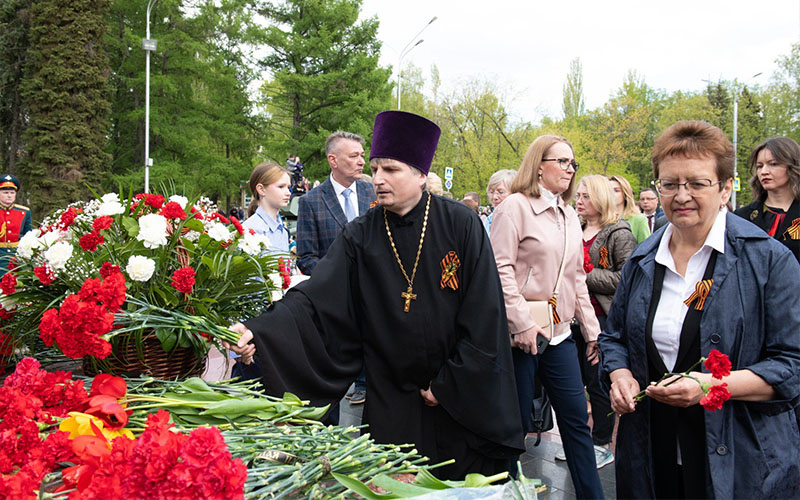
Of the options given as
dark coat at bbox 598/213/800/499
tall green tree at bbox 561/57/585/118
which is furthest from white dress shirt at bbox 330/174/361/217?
tall green tree at bbox 561/57/585/118

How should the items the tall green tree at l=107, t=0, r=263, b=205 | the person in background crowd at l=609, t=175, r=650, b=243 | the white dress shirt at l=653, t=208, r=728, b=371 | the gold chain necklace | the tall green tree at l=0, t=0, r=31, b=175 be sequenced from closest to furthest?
the white dress shirt at l=653, t=208, r=728, b=371 < the gold chain necklace < the person in background crowd at l=609, t=175, r=650, b=243 < the tall green tree at l=0, t=0, r=31, b=175 < the tall green tree at l=107, t=0, r=263, b=205

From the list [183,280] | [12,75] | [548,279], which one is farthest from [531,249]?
[12,75]

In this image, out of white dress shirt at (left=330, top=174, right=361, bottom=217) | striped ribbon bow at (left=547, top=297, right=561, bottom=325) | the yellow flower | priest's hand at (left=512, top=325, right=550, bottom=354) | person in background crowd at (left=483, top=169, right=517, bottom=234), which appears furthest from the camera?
person in background crowd at (left=483, top=169, right=517, bottom=234)

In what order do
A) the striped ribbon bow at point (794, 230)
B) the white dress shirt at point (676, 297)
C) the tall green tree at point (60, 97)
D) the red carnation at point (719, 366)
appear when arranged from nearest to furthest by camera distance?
the red carnation at point (719, 366) < the white dress shirt at point (676, 297) < the striped ribbon bow at point (794, 230) < the tall green tree at point (60, 97)

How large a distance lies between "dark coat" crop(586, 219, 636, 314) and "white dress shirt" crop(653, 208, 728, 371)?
8.13 feet

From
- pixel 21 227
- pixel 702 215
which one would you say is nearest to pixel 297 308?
pixel 702 215

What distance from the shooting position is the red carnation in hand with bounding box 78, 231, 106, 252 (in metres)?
2.18

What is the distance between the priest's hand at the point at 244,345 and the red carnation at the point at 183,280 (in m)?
0.25

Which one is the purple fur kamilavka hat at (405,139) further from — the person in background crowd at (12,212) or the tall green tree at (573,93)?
the tall green tree at (573,93)

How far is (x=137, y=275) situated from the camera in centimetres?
216

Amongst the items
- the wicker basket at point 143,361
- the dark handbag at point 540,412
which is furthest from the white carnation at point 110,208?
the dark handbag at point 540,412

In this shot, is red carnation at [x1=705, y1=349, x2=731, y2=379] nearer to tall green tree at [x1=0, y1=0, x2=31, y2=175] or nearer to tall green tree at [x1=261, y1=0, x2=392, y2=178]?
tall green tree at [x1=261, y1=0, x2=392, y2=178]

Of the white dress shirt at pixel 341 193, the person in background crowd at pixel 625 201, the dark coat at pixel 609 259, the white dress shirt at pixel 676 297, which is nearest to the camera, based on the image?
the white dress shirt at pixel 676 297

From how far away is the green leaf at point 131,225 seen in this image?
7.63ft
